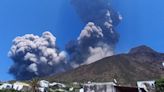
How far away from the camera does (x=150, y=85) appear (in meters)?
49.8

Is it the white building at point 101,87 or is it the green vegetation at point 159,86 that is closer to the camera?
the white building at point 101,87

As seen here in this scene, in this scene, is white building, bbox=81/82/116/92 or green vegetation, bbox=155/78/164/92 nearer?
white building, bbox=81/82/116/92

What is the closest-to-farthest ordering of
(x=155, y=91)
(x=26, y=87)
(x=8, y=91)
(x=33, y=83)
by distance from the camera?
(x=155, y=91) < (x=33, y=83) < (x=8, y=91) < (x=26, y=87)

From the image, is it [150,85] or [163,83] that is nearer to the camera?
[150,85]

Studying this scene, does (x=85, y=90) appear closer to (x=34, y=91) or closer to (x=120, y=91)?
(x=120, y=91)

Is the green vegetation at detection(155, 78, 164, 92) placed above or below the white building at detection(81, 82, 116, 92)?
above

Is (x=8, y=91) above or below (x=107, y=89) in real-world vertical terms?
above

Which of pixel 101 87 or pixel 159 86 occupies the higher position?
pixel 159 86

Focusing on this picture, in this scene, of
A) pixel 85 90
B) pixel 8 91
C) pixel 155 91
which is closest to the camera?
pixel 85 90

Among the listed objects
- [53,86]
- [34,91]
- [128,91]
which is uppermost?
[53,86]

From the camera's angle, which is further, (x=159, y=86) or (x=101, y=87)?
(x=159, y=86)

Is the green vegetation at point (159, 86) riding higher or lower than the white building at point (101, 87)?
higher

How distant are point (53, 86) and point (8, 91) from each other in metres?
102

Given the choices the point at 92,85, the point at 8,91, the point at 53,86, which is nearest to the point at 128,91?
the point at 92,85
